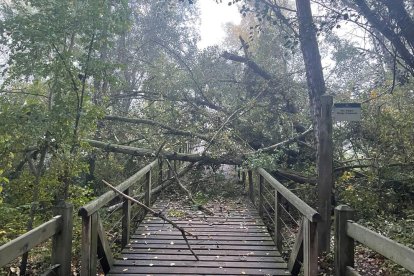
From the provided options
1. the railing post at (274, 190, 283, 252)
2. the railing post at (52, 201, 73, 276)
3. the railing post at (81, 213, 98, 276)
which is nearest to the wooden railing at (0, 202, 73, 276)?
the railing post at (52, 201, 73, 276)

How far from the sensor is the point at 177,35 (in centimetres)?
1944

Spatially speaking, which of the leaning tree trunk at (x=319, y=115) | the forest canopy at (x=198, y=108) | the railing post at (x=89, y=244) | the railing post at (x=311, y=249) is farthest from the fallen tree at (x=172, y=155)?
the railing post at (x=311, y=249)

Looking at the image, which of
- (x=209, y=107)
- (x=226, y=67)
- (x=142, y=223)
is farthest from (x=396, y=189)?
(x=226, y=67)

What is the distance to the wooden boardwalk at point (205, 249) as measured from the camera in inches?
182

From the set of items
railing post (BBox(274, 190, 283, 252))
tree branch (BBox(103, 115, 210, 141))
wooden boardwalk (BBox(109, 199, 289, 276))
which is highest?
tree branch (BBox(103, 115, 210, 141))

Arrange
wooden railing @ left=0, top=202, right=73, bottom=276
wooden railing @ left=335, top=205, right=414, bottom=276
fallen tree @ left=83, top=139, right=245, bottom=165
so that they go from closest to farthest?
wooden railing @ left=335, top=205, right=414, bottom=276 < wooden railing @ left=0, top=202, right=73, bottom=276 < fallen tree @ left=83, top=139, right=245, bottom=165

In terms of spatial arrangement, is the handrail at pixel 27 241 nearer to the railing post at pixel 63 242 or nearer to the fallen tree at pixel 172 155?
the railing post at pixel 63 242

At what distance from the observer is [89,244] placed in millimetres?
3730

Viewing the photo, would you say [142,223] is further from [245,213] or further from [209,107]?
[209,107]

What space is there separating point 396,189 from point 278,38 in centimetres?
850

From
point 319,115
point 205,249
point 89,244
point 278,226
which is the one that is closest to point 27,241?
point 89,244

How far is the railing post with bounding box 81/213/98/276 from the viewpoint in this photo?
3672 millimetres

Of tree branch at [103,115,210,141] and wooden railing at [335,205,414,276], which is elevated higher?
tree branch at [103,115,210,141]

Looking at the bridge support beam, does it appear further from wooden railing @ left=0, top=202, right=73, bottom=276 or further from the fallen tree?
the fallen tree
